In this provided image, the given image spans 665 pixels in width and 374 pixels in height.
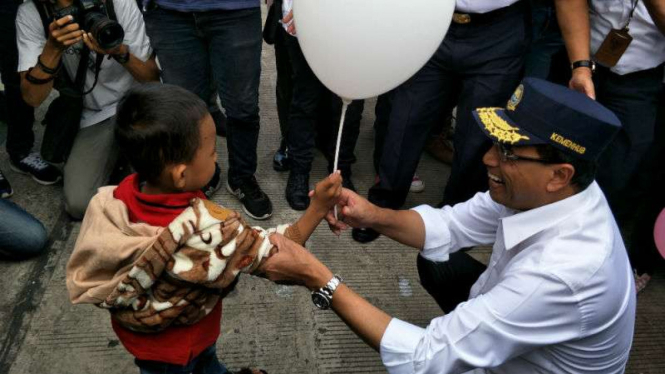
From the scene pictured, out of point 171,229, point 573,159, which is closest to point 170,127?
point 171,229

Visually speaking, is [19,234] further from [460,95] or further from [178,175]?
[460,95]

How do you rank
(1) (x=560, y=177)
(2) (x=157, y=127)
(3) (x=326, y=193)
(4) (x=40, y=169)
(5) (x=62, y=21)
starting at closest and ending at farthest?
(2) (x=157, y=127) → (1) (x=560, y=177) → (3) (x=326, y=193) → (5) (x=62, y=21) → (4) (x=40, y=169)

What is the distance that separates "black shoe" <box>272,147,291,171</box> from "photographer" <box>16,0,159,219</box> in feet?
2.97

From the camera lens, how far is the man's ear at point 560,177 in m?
1.30

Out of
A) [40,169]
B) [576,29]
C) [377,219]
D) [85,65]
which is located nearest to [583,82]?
[576,29]

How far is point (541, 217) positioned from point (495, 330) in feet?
1.11

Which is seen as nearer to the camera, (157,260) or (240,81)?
(157,260)

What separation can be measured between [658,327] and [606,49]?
1.32 m

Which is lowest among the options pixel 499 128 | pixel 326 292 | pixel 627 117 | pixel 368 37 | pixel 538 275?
pixel 326 292

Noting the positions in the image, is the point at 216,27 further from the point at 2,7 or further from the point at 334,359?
the point at 334,359

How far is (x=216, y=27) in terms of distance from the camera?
2316 mm

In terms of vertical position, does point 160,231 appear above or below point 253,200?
above

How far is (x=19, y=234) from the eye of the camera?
2271mm

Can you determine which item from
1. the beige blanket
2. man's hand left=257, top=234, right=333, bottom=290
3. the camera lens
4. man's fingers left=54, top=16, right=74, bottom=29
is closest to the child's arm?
man's hand left=257, top=234, right=333, bottom=290
